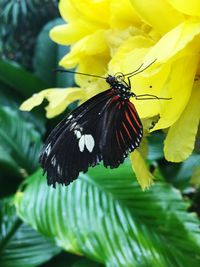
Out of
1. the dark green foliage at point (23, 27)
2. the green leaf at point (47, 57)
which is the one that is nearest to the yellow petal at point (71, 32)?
the green leaf at point (47, 57)

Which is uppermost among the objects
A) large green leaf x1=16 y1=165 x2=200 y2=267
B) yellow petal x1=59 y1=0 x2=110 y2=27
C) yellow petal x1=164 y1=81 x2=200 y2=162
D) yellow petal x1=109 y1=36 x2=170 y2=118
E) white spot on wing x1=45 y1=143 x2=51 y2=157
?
yellow petal x1=59 y1=0 x2=110 y2=27

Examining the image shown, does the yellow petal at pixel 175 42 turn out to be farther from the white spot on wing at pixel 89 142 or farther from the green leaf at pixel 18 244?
the green leaf at pixel 18 244

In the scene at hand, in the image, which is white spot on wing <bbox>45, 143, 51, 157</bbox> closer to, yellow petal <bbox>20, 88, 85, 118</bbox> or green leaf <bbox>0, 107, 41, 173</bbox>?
yellow petal <bbox>20, 88, 85, 118</bbox>

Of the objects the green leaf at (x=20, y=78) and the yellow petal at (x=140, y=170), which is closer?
the yellow petal at (x=140, y=170)

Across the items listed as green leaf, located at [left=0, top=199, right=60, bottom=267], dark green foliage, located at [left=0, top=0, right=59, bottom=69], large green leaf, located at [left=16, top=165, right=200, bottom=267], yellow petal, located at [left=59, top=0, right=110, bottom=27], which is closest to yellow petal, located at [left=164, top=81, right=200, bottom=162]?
yellow petal, located at [left=59, top=0, right=110, bottom=27]

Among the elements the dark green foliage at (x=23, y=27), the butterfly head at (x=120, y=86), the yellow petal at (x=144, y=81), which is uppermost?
the yellow petal at (x=144, y=81)

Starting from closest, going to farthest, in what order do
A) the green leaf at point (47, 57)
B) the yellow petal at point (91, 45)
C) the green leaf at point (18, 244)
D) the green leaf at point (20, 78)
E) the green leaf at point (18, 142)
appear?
the yellow petal at point (91, 45)
the green leaf at point (18, 244)
the green leaf at point (18, 142)
the green leaf at point (20, 78)
the green leaf at point (47, 57)

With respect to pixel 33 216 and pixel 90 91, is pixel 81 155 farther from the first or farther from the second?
pixel 33 216
